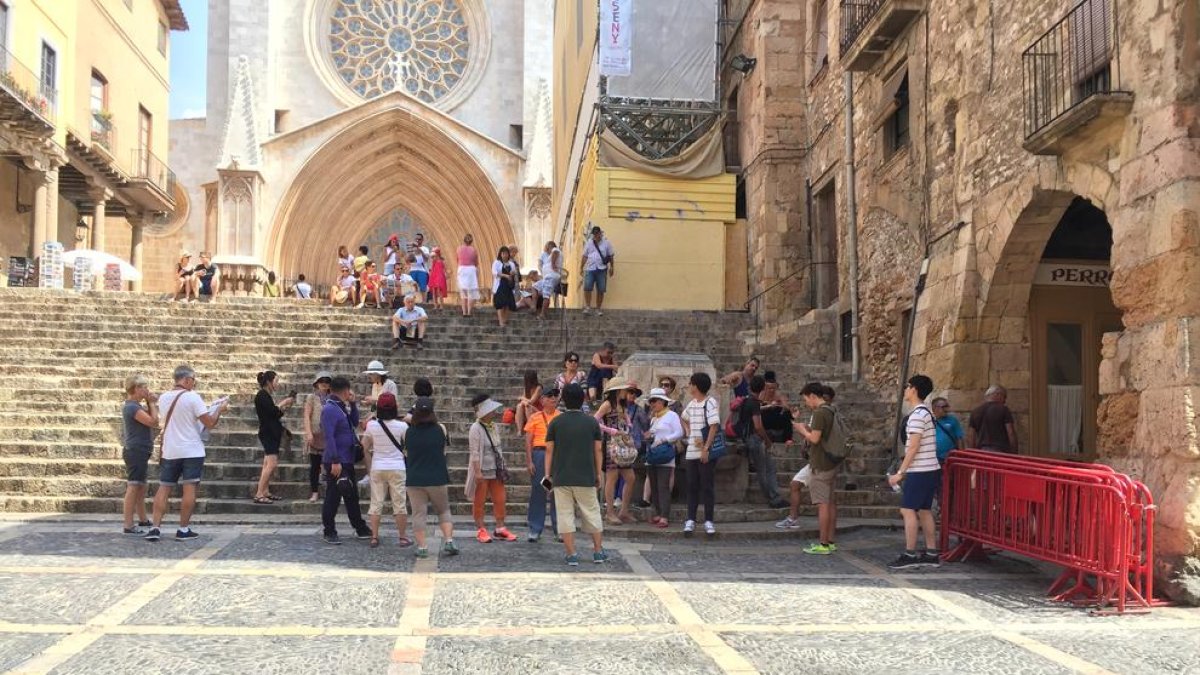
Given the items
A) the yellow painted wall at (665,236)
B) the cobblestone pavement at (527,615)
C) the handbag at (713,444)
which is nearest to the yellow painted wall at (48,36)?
the yellow painted wall at (665,236)

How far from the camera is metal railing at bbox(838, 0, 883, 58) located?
13914 millimetres

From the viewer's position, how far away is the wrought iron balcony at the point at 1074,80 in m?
8.35

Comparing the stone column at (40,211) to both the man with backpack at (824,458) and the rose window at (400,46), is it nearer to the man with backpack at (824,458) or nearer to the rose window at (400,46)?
the rose window at (400,46)

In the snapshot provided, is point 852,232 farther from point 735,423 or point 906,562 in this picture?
point 906,562

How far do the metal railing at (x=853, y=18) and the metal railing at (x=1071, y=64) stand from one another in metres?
3.75

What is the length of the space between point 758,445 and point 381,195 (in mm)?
27387

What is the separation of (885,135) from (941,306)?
10.9ft

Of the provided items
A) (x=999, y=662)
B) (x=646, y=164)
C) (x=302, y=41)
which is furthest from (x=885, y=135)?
(x=302, y=41)

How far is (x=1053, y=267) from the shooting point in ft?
37.0

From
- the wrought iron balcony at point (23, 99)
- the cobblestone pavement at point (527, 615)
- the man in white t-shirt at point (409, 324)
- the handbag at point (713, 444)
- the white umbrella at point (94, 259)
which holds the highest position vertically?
the wrought iron balcony at point (23, 99)

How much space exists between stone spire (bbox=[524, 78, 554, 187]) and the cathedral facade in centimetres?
5

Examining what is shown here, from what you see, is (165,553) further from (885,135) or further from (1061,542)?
(885,135)

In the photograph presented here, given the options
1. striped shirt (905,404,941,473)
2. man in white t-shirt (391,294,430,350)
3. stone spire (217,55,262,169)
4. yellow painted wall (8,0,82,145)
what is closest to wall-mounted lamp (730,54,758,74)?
man in white t-shirt (391,294,430,350)

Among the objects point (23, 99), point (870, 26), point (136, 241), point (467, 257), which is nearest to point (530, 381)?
point (870, 26)
